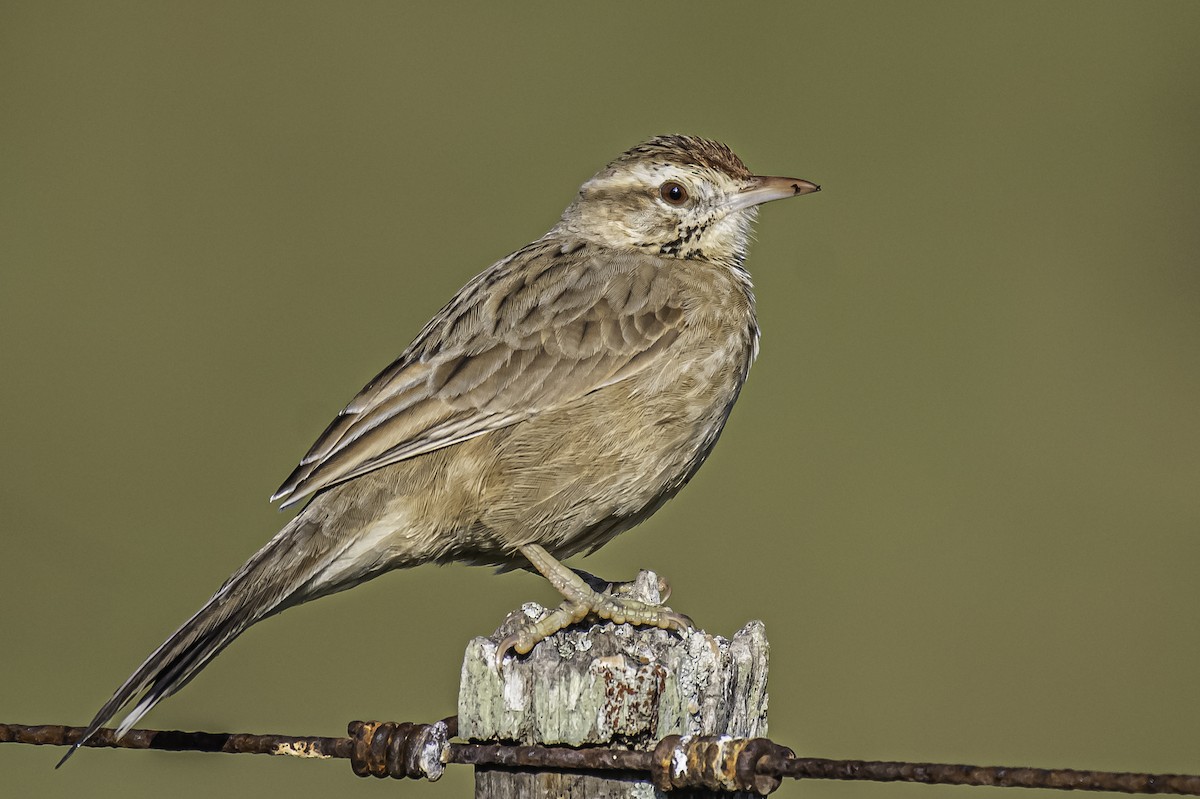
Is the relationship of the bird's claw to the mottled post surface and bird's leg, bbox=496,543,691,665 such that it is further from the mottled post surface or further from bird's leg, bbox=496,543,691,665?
the mottled post surface

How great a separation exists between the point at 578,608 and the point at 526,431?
3.33ft

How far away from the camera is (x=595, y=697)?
3711 millimetres

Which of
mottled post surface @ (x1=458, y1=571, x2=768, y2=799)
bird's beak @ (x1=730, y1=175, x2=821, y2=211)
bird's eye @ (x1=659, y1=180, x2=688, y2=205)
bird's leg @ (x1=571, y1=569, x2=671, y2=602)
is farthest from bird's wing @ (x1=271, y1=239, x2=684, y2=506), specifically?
mottled post surface @ (x1=458, y1=571, x2=768, y2=799)

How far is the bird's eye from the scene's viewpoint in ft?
21.6

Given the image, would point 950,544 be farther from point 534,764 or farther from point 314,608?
point 534,764

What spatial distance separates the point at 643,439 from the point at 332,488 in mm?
1153

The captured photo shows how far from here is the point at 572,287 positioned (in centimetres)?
618

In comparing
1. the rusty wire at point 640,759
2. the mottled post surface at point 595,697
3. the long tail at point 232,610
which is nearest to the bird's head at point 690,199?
the long tail at point 232,610

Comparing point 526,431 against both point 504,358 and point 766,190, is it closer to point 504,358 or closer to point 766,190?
point 504,358

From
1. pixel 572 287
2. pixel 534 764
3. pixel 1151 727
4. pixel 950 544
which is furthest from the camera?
pixel 950 544

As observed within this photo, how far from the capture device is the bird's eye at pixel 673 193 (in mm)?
6586

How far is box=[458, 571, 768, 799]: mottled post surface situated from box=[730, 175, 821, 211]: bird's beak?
292 centimetres

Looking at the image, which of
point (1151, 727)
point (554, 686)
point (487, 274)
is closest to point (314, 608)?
point (487, 274)

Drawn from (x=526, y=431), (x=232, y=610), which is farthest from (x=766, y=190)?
(x=232, y=610)
